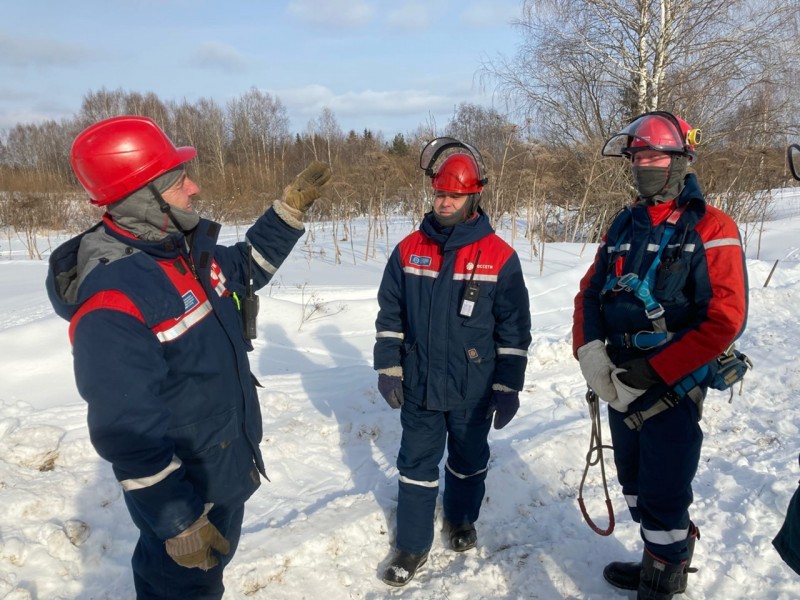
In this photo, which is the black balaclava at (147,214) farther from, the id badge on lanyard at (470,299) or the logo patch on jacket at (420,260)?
the id badge on lanyard at (470,299)

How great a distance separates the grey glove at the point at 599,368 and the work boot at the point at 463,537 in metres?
1.11

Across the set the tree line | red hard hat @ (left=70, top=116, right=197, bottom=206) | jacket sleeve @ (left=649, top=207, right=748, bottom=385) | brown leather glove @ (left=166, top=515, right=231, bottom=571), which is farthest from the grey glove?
the tree line

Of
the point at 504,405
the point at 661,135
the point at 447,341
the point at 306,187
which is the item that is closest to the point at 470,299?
the point at 447,341

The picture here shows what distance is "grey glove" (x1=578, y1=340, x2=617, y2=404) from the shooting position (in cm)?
236

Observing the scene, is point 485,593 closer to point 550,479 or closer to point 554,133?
point 550,479

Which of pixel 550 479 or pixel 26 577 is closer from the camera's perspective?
pixel 26 577

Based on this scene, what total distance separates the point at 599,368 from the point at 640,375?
0.21 m

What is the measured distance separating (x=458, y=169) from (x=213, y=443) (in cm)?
169

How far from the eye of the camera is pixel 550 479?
3496 millimetres

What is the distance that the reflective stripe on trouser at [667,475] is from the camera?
2.23 meters

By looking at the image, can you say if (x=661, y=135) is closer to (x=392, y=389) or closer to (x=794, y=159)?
(x=794, y=159)

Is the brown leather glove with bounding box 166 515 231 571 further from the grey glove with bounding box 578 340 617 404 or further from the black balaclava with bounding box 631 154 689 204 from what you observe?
the black balaclava with bounding box 631 154 689 204

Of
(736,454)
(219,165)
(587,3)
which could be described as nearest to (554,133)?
(587,3)

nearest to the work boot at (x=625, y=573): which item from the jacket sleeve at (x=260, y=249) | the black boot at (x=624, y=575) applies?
the black boot at (x=624, y=575)
